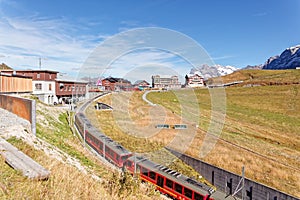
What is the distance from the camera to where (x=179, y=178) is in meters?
11.8

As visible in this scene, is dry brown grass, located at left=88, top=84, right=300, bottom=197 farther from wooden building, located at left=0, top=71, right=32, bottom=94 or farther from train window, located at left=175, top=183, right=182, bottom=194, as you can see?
wooden building, located at left=0, top=71, right=32, bottom=94

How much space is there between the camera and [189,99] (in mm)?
25141

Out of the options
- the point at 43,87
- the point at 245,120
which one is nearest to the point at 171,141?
the point at 245,120

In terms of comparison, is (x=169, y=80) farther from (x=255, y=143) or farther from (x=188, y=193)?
(x=188, y=193)

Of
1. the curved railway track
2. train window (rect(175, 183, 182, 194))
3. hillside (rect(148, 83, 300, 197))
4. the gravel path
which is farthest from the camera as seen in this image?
hillside (rect(148, 83, 300, 197))

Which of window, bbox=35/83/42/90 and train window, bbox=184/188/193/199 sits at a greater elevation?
window, bbox=35/83/42/90

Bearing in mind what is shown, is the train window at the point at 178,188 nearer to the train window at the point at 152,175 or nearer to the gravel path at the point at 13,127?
the train window at the point at 152,175

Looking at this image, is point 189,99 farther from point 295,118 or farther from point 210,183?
point 295,118

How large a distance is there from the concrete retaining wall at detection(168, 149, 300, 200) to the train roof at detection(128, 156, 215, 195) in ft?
9.10

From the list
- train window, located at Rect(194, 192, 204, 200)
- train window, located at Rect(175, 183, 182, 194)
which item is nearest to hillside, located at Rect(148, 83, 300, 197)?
train window, located at Rect(175, 183, 182, 194)

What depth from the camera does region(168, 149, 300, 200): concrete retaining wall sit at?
37.0 feet

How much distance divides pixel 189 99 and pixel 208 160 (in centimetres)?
996

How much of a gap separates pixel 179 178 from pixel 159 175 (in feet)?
4.15

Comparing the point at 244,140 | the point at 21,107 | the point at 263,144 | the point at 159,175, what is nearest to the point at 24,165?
the point at 21,107
